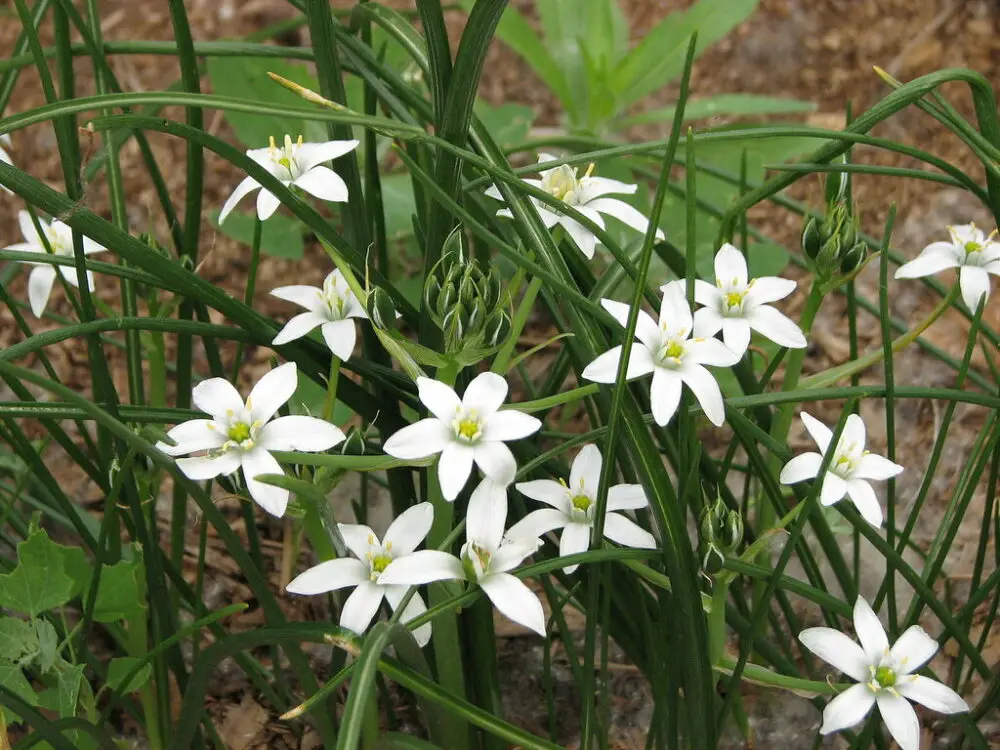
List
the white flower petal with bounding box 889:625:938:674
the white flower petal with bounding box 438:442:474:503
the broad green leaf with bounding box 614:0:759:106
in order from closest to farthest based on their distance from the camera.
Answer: the white flower petal with bounding box 438:442:474:503, the white flower petal with bounding box 889:625:938:674, the broad green leaf with bounding box 614:0:759:106

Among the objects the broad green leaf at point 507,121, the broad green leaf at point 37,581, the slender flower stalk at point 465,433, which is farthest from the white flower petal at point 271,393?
the broad green leaf at point 507,121

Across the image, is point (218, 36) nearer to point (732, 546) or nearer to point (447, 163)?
point (447, 163)

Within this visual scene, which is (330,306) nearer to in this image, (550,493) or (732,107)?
(550,493)

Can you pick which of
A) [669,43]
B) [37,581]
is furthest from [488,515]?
[669,43]

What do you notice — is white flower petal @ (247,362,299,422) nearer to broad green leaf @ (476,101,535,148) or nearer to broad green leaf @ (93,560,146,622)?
broad green leaf @ (93,560,146,622)

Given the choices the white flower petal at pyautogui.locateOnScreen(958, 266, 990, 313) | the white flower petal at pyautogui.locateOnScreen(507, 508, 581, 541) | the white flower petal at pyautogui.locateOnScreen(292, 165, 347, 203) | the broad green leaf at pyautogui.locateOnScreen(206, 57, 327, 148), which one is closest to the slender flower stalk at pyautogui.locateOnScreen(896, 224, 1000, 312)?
the white flower petal at pyautogui.locateOnScreen(958, 266, 990, 313)

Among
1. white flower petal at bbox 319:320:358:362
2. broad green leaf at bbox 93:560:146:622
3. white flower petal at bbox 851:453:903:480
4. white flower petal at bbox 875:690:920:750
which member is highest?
white flower petal at bbox 319:320:358:362
